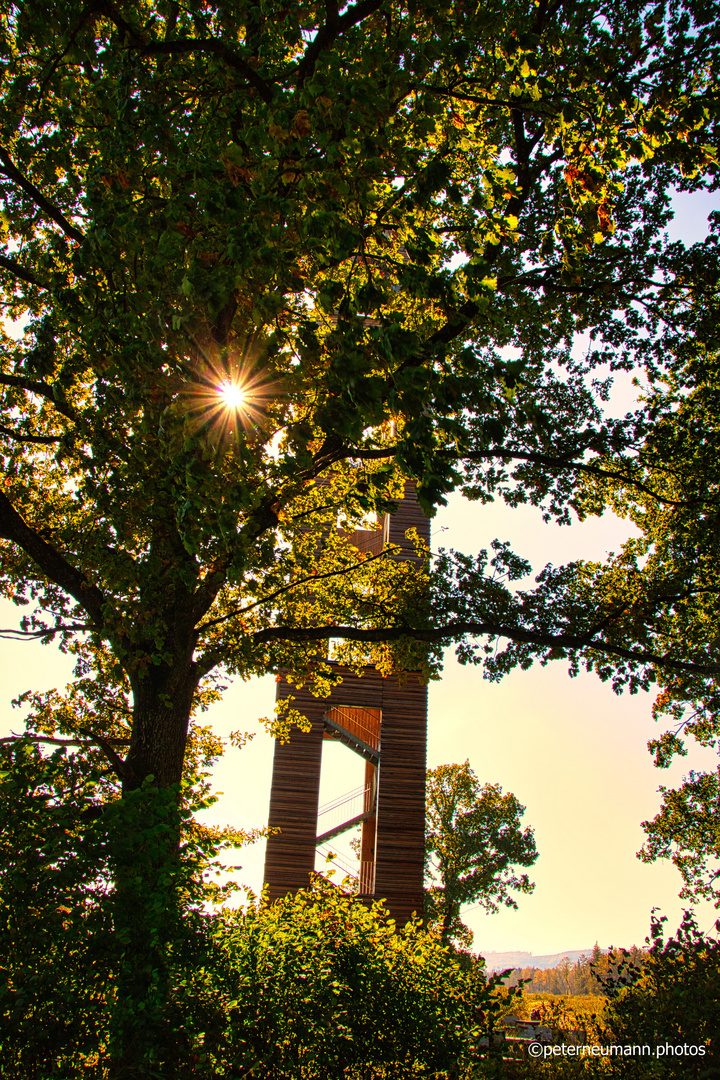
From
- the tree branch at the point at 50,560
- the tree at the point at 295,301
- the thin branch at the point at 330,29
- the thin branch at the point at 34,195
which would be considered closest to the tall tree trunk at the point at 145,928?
the tree at the point at 295,301

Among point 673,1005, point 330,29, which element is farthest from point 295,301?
point 673,1005

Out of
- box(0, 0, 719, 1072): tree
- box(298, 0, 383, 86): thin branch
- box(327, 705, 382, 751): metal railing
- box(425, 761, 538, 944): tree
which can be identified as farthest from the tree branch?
box(425, 761, 538, 944): tree

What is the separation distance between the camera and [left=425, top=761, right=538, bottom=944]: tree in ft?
115

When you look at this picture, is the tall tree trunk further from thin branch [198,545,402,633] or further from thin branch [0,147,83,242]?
thin branch [0,147,83,242]

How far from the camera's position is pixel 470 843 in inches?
1387

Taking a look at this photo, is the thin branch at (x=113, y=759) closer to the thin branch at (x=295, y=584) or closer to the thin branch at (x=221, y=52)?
the thin branch at (x=295, y=584)

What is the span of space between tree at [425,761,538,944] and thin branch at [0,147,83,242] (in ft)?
115

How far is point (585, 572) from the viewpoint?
29.8 ft

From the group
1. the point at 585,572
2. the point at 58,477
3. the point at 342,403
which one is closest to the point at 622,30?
the point at 342,403

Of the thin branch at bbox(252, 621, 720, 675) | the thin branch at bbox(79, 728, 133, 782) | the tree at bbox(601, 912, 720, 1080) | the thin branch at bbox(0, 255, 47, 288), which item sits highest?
the thin branch at bbox(0, 255, 47, 288)

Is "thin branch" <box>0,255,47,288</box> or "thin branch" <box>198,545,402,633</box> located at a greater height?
"thin branch" <box>0,255,47,288</box>

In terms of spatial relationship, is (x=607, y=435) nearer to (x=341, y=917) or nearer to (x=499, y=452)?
(x=499, y=452)

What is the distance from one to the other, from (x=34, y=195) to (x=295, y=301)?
2.95 metres

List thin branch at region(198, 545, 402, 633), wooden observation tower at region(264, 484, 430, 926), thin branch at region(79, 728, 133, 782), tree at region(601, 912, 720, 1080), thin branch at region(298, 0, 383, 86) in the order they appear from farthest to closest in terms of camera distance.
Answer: wooden observation tower at region(264, 484, 430, 926) < thin branch at region(198, 545, 402, 633) < thin branch at region(79, 728, 133, 782) < thin branch at region(298, 0, 383, 86) < tree at region(601, 912, 720, 1080)
